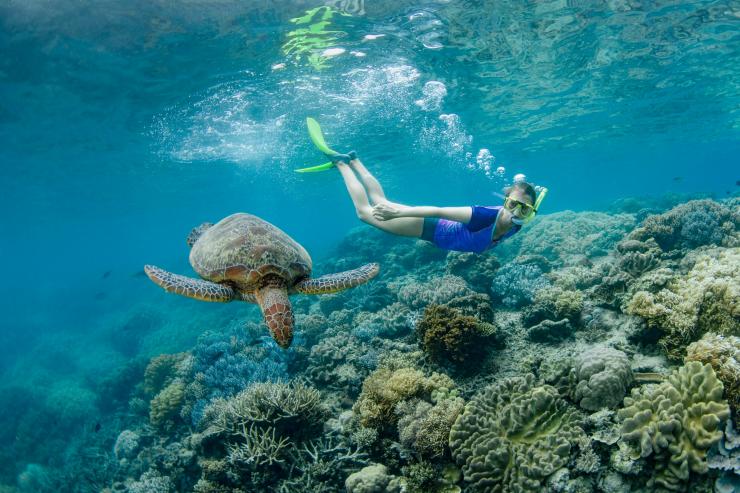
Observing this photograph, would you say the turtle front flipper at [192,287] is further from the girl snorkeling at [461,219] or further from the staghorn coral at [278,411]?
the girl snorkeling at [461,219]

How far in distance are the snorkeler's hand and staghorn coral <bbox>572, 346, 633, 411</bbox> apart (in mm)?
3409

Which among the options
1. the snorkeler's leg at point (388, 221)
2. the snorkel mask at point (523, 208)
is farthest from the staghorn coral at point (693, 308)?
the snorkeler's leg at point (388, 221)

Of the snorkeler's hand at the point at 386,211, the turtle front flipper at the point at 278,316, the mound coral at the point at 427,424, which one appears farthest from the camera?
the snorkeler's hand at the point at 386,211

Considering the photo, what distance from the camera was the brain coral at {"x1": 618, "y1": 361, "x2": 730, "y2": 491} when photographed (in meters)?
3.21

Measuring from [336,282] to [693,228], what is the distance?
9521mm

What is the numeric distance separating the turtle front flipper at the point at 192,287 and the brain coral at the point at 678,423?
5032mm

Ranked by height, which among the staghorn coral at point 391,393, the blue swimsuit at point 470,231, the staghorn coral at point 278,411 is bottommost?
the staghorn coral at point 391,393

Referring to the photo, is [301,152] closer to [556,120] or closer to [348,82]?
[348,82]

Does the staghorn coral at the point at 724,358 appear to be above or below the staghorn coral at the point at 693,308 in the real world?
below

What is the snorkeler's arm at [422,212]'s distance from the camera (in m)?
6.01

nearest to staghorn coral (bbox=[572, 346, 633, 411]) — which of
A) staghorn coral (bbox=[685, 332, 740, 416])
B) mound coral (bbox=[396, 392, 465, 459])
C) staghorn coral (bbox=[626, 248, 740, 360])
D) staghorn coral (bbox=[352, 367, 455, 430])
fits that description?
staghorn coral (bbox=[685, 332, 740, 416])

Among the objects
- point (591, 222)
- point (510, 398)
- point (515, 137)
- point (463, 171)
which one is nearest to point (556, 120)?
point (515, 137)

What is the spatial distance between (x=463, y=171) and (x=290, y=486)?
5351cm

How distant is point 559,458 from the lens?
11.9ft
